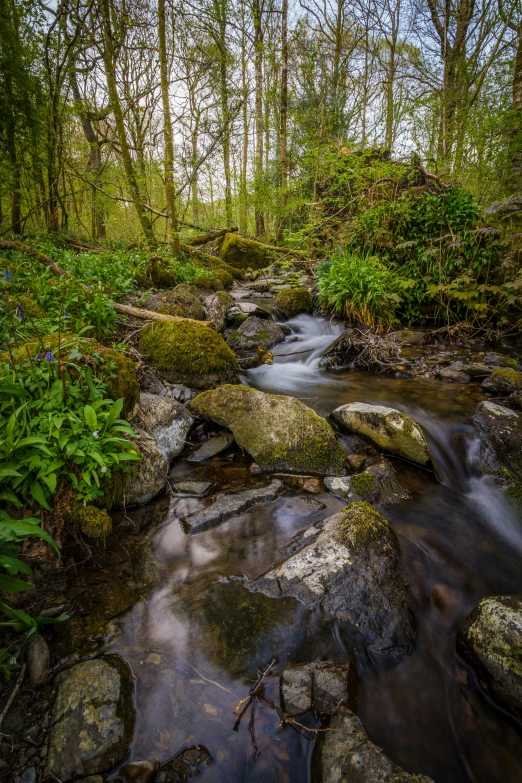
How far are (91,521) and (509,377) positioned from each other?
544 cm

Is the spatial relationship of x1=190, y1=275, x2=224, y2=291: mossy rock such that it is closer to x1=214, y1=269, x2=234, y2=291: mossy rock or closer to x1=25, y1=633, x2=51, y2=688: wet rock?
x1=214, y1=269, x2=234, y2=291: mossy rock

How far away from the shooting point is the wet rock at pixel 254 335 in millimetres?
6621

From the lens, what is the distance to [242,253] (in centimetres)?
1254

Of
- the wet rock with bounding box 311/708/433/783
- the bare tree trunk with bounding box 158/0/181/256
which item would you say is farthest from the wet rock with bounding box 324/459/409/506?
the bare tree trunk with bounding box 158/0/181/256

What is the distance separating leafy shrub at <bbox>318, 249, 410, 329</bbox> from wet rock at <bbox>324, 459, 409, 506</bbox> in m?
4.47

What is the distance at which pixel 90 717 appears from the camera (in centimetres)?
155

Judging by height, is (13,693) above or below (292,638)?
above

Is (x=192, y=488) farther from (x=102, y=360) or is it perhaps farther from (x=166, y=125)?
(x=166, y=125)

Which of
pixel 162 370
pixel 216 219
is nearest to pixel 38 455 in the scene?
pixel 162 370

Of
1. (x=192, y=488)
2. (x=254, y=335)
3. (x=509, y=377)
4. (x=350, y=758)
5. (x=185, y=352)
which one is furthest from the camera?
(x=254, y=335)

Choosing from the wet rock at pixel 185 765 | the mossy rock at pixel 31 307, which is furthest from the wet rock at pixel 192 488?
the mossy rock at pixel 31 307

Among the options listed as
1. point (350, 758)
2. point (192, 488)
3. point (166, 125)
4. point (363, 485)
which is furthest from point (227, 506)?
point (166, 125)

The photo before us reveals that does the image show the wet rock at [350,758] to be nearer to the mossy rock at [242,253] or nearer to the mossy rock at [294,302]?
the mossy rock at [294,302]

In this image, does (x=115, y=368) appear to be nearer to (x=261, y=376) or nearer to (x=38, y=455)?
(x=38, y=455)
